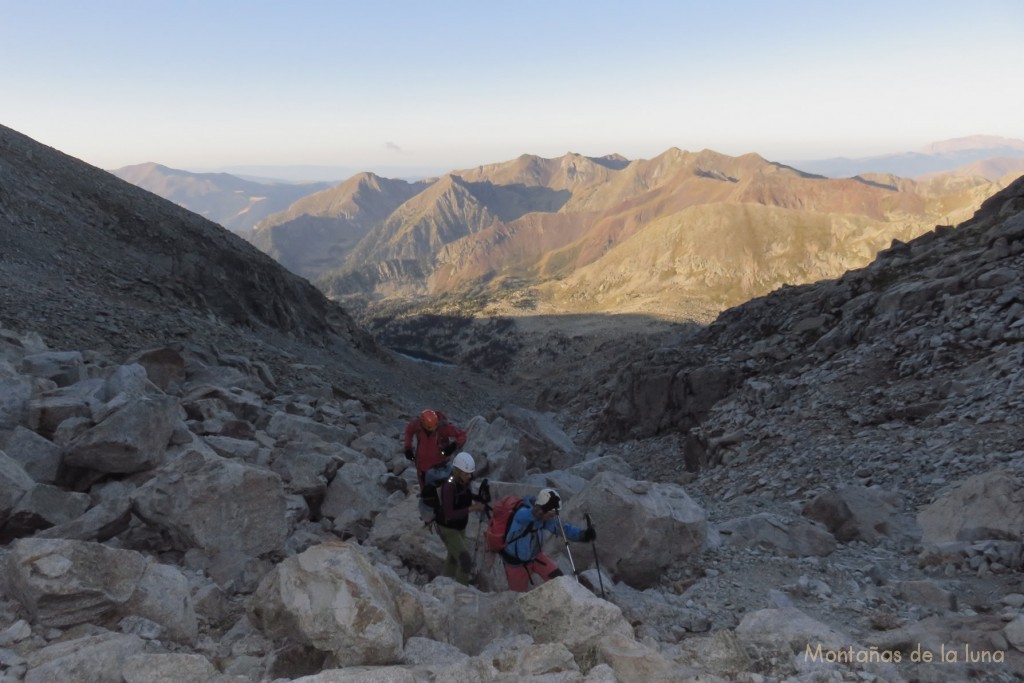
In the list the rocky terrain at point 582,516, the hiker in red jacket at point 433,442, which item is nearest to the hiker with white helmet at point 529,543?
the rocky terrain at point 582,516

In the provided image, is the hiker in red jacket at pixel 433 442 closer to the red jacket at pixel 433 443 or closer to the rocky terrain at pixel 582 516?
the red jacket at pixel 433 443

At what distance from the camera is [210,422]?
13.9m

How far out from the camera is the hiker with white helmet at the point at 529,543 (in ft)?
27.9

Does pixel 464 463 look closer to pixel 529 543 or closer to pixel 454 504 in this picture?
pixel 454 504

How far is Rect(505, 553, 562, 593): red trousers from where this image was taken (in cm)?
852

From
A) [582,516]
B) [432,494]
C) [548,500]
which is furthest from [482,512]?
[548,500]

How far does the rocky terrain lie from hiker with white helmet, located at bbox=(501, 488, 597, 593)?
638 millimetres

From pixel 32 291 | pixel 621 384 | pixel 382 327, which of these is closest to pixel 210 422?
pixel 32 291

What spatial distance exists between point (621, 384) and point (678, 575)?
59.9 feet

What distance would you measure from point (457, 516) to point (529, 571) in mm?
1539

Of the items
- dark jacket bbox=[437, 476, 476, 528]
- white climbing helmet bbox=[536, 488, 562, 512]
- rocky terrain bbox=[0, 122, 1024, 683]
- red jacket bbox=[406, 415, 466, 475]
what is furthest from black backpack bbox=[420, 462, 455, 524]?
white climbing helmet bbox=[536, 488, 562, 512]

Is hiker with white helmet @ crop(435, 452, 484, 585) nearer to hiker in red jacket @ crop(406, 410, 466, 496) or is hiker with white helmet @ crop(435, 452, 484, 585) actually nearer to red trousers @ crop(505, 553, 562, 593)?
hiker in red jacket @ crop(406, 410, 466, 496)

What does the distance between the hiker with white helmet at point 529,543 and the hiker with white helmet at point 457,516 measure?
3.85ft

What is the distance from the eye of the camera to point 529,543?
8555 mm
